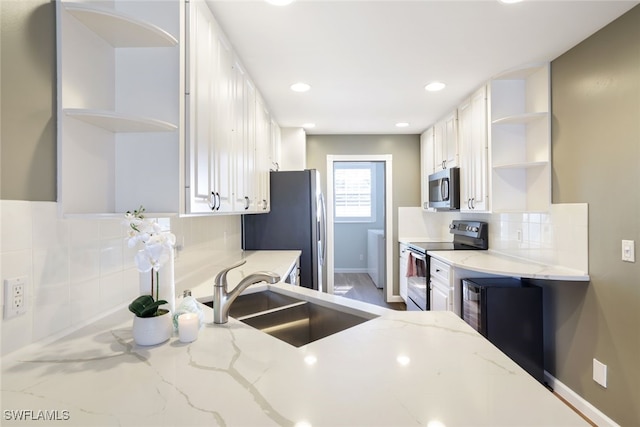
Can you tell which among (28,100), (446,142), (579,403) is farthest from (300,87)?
(579,403)

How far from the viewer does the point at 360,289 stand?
5426 millimetres

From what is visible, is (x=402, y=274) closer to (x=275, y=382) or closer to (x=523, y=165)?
(x=523, y=165)

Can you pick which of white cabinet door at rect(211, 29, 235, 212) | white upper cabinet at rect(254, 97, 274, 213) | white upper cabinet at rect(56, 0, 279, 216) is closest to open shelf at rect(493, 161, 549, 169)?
white upper cabinet at rect(254, 97, 274, 213)

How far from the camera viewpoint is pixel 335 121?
3875 millimetres

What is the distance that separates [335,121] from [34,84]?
122 inches

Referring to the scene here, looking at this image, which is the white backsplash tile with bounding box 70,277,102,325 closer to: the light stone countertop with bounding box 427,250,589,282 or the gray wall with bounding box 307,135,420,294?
the light stone countertop with bounding box 427,250,589,282

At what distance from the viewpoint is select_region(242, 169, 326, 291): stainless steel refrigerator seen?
328 centimetres

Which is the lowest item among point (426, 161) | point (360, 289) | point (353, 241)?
point (360, 289)

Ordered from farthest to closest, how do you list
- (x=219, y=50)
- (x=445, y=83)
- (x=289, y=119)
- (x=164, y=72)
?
(x=289, y=119)
(x=445, y=83)
(x=219, y=50)
(x=164, y=72)

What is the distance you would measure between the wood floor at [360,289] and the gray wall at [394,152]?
0.87ft

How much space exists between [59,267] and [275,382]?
83 cm

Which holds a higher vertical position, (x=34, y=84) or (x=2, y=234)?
(x=34, y=84)

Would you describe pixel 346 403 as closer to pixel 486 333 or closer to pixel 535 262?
pixel 486 333

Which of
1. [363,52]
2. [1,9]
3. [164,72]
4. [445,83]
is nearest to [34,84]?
[1,9]
